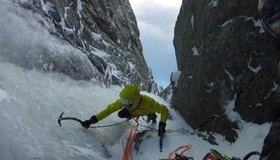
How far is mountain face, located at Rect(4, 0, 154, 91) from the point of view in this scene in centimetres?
1016

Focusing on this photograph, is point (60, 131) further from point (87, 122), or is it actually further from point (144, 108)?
point (144, 108)

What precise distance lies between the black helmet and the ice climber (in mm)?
4547

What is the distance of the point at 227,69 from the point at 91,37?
1300 cm

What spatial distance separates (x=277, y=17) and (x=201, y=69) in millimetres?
5095

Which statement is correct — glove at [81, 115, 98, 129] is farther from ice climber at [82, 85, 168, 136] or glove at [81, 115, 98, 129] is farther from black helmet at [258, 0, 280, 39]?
black helmet at [258, 0, 280, 39]

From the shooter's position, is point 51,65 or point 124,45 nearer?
point 51,65

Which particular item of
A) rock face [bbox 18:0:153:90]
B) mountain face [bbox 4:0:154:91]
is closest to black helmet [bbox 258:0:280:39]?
mountain face [bbox 4:0:154:91]

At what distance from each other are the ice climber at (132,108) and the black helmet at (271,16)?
4.55 metres

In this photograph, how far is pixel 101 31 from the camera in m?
23.2

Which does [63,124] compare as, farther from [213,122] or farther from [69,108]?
[213,122]

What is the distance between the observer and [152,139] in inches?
307

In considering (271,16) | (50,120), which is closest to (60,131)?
(50,120)

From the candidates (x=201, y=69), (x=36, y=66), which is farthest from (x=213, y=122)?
(x=36, y=66)

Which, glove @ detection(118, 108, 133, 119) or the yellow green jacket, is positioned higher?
the yellow green jacket
